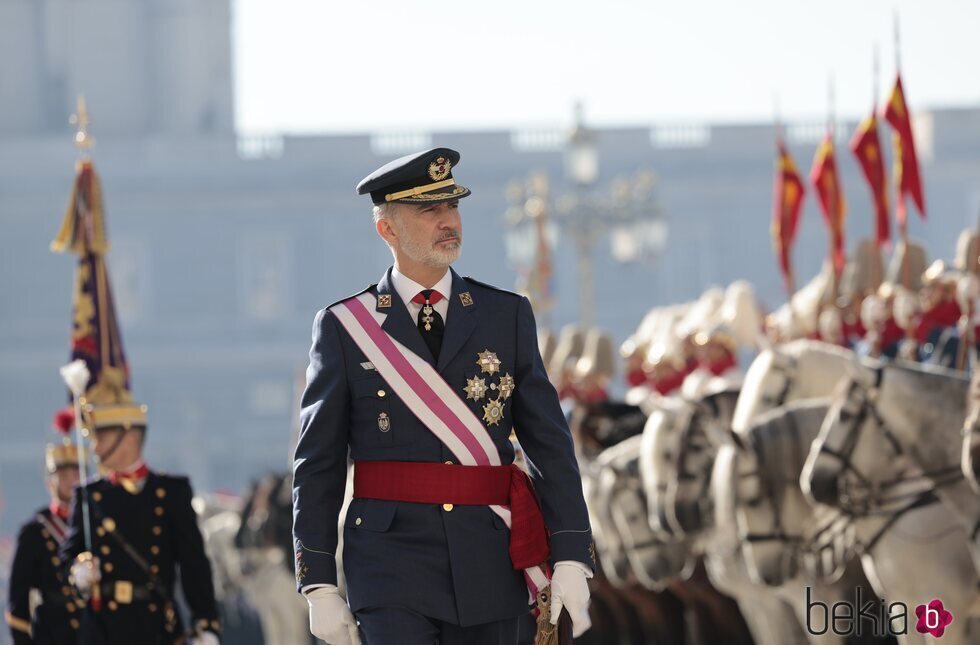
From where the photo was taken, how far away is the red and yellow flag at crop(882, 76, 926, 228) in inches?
480

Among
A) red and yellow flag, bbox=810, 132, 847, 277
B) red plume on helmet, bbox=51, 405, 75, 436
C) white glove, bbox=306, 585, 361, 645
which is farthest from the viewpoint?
red and yellow flag, bbox=810, 132, 847, 277

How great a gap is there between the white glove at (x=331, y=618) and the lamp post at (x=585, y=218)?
13.5m

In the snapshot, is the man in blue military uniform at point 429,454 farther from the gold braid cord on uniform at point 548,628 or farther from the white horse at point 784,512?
the white horse at point 784,512

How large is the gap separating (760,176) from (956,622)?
6342 cm

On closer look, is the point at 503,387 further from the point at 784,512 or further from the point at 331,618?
the point at 784,512

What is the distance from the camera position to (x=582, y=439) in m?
12.8

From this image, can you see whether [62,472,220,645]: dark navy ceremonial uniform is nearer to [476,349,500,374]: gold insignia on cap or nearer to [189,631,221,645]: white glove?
[189,631,221,645]: white glove

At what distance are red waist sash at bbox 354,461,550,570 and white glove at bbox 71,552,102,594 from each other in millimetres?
2525

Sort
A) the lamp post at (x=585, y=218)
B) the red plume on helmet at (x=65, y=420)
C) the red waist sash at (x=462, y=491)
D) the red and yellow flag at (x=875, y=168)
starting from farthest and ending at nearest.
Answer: the lamp post at (x=585, y=218) → the red and yellow flag at (x=875, y=168) → the red plume on helmet at (x=65, y=420) → the red waist sash at (x=462, y=491)

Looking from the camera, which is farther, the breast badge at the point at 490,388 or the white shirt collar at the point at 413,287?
the white shirt collar at the point at 413,287

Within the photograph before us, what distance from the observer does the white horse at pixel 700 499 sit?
9562mm

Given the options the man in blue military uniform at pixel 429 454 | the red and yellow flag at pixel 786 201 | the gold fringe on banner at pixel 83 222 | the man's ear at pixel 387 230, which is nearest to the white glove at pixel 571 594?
the man in blue military uniform at pixel 429 454

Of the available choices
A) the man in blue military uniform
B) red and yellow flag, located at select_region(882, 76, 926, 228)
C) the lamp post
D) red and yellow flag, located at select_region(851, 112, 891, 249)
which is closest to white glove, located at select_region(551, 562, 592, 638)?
the man in blue military uniform

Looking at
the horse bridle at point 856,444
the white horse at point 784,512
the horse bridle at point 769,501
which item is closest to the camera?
the horse bridle at point 856,444
